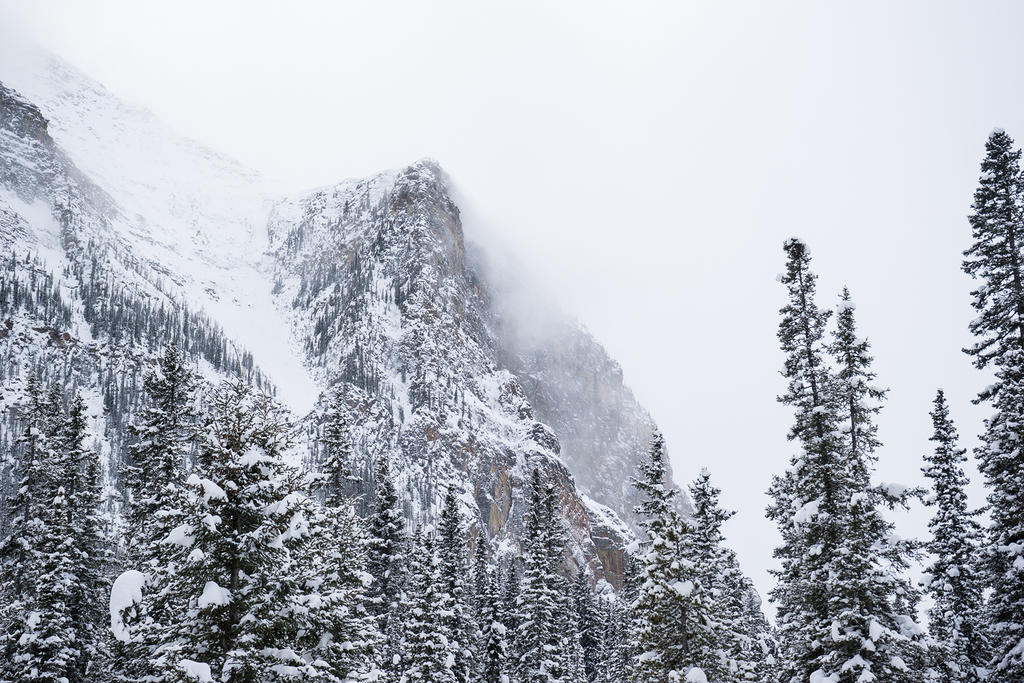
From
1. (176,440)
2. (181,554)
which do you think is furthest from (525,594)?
(181,554)

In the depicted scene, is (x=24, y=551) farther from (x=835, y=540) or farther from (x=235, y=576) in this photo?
(x=835, y=540)

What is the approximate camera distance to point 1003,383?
22.9 metres

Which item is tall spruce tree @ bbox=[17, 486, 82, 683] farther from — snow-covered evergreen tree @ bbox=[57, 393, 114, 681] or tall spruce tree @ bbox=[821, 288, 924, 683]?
tall spruce tree @ bbox=[821, 288, 924, 683]

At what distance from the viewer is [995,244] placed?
23562 millimetres

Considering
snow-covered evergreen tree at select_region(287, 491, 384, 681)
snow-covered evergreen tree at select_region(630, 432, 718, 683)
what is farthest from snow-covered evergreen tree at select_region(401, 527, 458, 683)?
snow-covered evergreen tree at select_region(630, 432, 718, 683)

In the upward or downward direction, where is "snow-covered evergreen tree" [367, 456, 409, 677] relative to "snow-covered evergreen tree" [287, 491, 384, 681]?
upward

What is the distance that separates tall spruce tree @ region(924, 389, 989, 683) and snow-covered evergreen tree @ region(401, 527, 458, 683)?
23121 mm

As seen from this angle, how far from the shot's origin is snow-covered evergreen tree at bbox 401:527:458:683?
115 feet

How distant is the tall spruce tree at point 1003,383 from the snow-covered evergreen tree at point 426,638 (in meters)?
23.5

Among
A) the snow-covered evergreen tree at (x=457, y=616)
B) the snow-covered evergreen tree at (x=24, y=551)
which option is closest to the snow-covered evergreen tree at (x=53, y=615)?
the snow-covered evergreen tree at (x=24, y=551)

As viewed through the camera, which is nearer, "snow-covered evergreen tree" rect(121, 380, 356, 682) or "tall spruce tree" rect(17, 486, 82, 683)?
"snow-covered evergreen tree" rect(121, 380, 356, 682)

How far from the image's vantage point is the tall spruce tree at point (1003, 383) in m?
21.5

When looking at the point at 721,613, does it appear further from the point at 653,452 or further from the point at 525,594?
the point at 525,594

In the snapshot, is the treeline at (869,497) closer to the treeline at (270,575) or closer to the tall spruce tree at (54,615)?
the treeline at (270,575)
